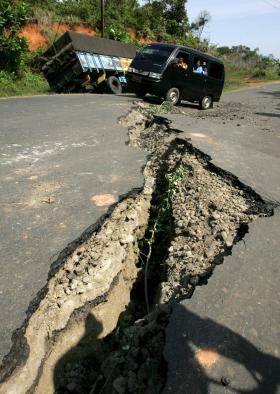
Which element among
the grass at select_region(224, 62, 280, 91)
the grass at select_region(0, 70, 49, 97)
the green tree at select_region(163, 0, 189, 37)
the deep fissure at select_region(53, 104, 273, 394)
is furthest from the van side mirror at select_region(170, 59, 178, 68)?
the green tree at select_region(163, 0, 189, 37)

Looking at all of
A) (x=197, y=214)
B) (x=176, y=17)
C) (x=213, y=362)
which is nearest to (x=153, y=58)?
(x=197, y=214)

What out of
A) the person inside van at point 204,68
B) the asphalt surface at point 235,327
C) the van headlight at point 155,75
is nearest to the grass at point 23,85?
the van headlight at point 155,75

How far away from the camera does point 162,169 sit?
5578 mm

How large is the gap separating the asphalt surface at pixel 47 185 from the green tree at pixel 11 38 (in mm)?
8057

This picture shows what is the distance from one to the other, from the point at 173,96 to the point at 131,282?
8.85 m

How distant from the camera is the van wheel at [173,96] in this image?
11304mm

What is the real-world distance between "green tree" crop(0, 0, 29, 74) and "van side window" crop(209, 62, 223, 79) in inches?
313

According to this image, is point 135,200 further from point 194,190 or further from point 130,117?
point 130,117

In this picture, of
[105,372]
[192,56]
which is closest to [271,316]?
[105,372]

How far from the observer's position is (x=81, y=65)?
13.1 meters

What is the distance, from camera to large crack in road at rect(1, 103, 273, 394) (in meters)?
2.33

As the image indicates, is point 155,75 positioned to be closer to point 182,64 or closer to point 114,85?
point 182,64

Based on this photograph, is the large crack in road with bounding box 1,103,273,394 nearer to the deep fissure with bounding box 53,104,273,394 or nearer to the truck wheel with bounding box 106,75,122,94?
the deep fissure with bounding box 53,104,273,394

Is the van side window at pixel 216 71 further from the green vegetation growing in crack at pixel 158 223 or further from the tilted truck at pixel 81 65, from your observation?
the green vegetation growing in crack at pixel 158 223
